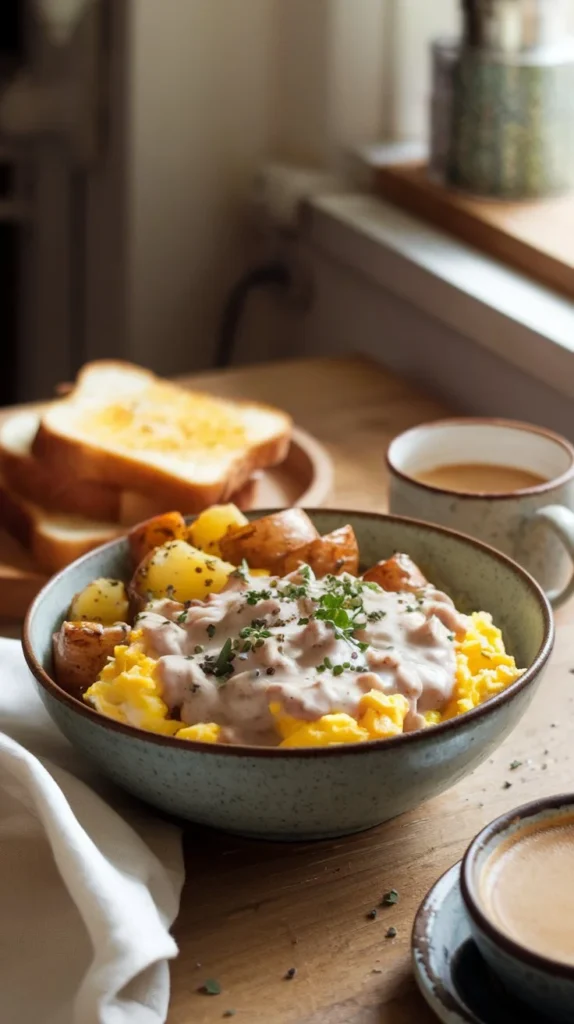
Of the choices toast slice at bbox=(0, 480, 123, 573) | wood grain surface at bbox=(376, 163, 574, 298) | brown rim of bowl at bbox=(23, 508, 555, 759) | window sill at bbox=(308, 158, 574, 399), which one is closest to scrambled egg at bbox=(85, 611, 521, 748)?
brown rim of bowl at bbox=(23, 508, 555, 759)

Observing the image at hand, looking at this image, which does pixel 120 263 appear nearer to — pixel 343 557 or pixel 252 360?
pixel 252 360

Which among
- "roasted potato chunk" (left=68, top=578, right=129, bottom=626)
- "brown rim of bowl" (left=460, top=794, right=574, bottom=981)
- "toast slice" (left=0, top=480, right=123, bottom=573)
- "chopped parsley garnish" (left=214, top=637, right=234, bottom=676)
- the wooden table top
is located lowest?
"toast slice" (left=0, top=480, right=123, bottom=573)

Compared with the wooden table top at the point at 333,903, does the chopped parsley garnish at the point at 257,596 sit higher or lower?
higher

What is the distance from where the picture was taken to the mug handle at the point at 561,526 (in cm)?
124

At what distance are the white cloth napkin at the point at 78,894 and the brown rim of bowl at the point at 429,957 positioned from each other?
0.15 meters

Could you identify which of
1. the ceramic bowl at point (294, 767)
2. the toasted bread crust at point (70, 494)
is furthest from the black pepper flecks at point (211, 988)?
the toasted bread crust at point (70, 494)

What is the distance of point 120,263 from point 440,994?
79.2 inches

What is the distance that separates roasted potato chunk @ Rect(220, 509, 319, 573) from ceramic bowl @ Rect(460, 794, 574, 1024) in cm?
38

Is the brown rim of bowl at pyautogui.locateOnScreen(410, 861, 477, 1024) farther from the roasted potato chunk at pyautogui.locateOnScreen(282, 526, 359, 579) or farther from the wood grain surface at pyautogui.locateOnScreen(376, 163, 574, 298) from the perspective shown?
the wood grain surface at pyautogui.locateOnScreen(376, 163, 574, 298)

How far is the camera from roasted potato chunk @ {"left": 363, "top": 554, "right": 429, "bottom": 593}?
111 centimetres

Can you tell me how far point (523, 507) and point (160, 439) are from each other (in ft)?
1.72

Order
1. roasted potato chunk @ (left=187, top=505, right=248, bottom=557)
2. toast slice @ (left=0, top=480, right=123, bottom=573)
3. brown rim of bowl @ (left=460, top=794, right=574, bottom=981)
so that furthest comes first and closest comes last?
toast slice @ (left=0, top=480, right=123, bottom=573)
roasted potato chunk @ (left=187, top=505, right=248, bottom=557)
brown rim of bowl @ (left=460, top=794, right=574, bottom=981)

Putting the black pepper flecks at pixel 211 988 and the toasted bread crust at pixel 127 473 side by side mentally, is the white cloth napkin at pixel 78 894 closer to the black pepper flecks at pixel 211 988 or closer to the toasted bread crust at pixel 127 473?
the black pepper flecks at pixel 211 988

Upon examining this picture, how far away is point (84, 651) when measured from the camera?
3.36 feet
